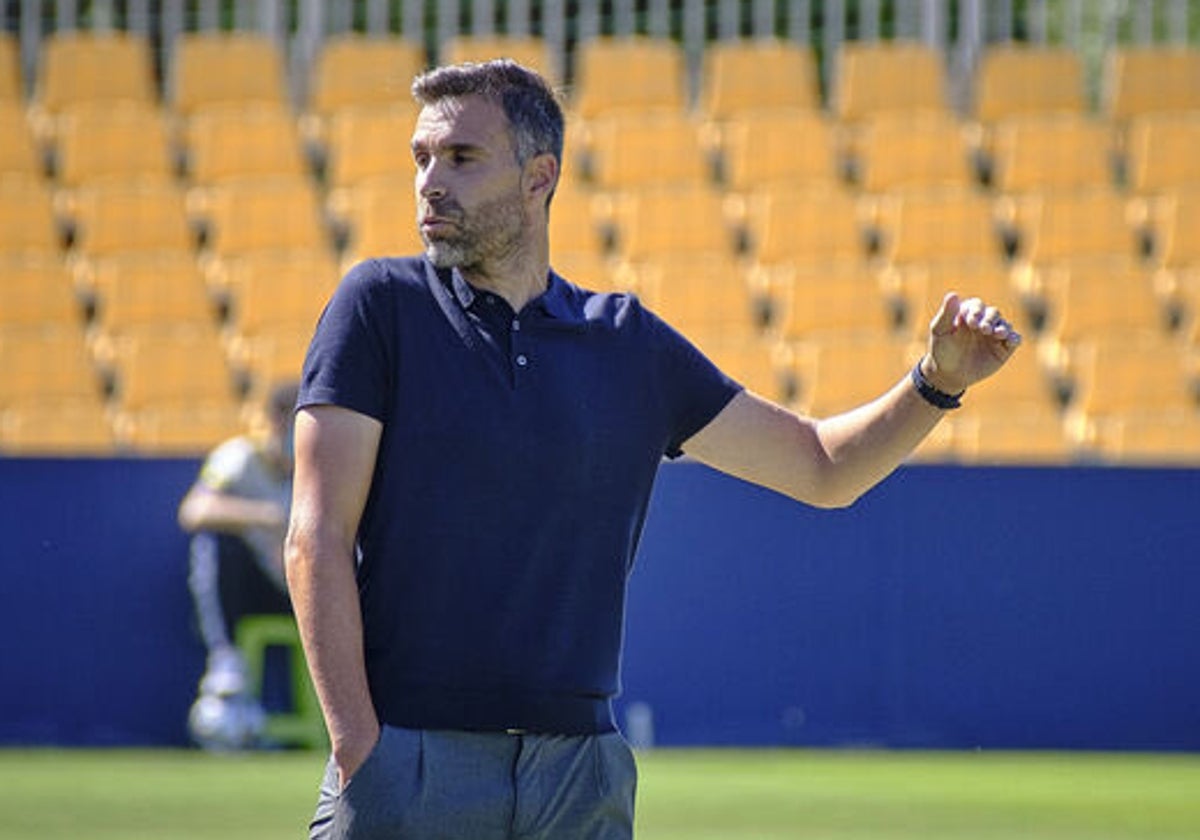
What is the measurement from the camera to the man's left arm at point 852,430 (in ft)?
13.3

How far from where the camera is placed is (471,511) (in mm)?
3660

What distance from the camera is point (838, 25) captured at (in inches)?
659

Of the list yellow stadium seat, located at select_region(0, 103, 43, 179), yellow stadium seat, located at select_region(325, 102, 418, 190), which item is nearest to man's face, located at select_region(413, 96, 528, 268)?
yellow stadium seat, located at select_region(325, 102, 418, 190)

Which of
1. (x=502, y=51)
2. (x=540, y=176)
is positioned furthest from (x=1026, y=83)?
(x=540, y=176)

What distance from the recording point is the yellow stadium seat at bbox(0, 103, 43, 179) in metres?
15.4

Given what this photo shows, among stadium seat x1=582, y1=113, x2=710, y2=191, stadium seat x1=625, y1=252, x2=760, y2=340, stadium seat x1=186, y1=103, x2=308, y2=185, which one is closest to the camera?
stadium seat x1=625, y1=252, x2=760, y2=340

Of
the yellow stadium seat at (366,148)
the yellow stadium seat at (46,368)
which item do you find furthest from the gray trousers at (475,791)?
the yellow stadium seat at (366,148)

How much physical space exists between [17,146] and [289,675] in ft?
17.8

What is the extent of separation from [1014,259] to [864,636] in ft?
16.4

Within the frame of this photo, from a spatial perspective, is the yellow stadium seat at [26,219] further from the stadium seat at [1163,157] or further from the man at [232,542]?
the stadium seat at [1163,157]

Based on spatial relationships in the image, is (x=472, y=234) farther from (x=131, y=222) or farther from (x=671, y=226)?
(x=131, y=222)

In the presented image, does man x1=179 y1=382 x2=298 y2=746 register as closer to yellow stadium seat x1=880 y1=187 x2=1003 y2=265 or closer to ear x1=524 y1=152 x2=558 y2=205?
yellow stadium seat x1=880 y1=187 x2=1003 y2=265

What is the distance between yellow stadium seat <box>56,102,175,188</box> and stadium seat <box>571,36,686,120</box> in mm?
2676

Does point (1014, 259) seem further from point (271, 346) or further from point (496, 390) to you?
point (496, 390)
